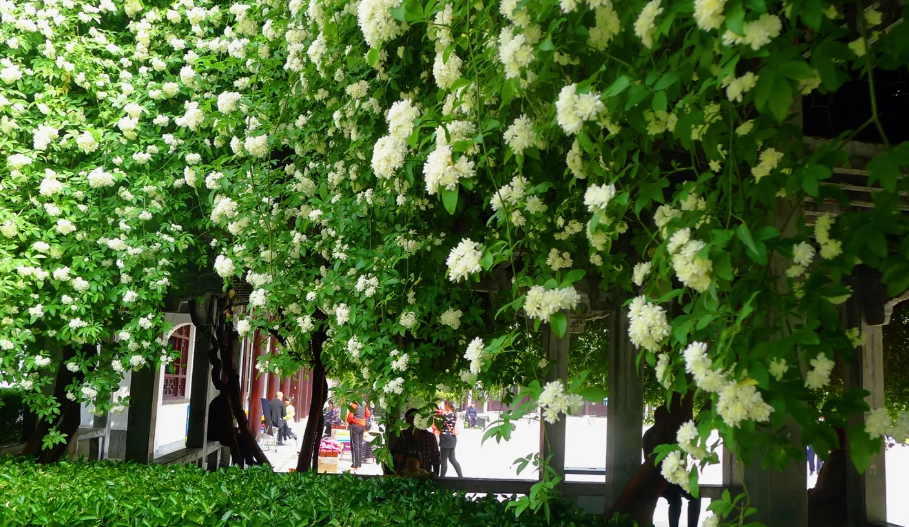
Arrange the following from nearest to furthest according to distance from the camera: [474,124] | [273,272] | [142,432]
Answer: [474,124], [273,272], [142,432]

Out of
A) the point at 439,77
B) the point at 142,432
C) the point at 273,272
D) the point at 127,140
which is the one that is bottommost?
the point at 142,432

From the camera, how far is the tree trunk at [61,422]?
5.68 meters

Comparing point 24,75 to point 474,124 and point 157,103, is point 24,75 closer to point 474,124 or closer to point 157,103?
point 157,103

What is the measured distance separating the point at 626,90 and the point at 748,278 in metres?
0.46

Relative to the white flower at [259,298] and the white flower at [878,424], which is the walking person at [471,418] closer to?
the white flower at [259,298]

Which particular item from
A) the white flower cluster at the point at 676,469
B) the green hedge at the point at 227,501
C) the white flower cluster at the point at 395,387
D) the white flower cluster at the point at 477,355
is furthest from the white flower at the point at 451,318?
the white flower cluster at the point at 676,469

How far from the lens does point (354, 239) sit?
3.82m

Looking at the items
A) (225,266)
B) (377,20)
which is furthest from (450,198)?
(225,266)

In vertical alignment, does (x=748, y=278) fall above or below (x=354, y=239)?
below

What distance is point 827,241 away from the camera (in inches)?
65.3

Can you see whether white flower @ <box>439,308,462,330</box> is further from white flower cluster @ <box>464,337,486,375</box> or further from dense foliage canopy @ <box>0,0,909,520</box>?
white flower cluster @ <box>464,337,486,375</box>

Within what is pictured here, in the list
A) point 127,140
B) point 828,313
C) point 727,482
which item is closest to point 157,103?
point 127,140

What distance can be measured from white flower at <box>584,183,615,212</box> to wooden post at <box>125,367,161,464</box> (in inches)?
223

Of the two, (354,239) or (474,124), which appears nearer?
(474,124)
